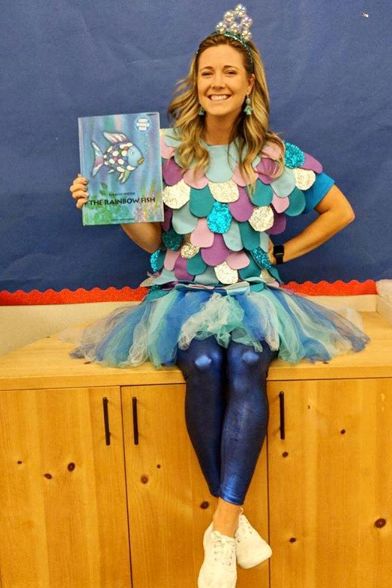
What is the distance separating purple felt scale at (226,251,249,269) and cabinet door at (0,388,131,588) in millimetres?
466

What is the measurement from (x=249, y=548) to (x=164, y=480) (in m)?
0.26

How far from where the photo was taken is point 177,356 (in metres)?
1.41

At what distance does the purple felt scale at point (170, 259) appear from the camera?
1.62 metres

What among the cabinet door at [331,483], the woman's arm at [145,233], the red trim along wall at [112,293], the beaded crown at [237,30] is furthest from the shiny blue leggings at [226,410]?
the beaded crown at [237,30]

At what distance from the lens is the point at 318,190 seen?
5.41 ft

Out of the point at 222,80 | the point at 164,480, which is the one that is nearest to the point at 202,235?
the point at 222,80

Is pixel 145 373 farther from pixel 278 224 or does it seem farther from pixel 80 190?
pixel 278 224

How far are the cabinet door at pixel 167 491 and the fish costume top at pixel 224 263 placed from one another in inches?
5.3

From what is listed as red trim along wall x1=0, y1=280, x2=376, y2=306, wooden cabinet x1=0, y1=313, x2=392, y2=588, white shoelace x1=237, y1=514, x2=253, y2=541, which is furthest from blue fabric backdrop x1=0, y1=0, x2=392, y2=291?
white shoelace x1=237, y1=514, x2=253, y2=541

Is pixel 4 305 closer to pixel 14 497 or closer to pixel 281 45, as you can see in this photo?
pixel 14 497

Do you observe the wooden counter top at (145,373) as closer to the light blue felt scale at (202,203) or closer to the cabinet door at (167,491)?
the cabinet door at (167,491)

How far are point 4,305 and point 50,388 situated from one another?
0.68 m

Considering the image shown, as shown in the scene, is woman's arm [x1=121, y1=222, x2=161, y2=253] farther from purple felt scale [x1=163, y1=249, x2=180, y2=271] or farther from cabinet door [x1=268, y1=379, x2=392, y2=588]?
cabinet door [x1=268, y1=379, x2=392, y2=588]

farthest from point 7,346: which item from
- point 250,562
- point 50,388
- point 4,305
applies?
point 250,562
